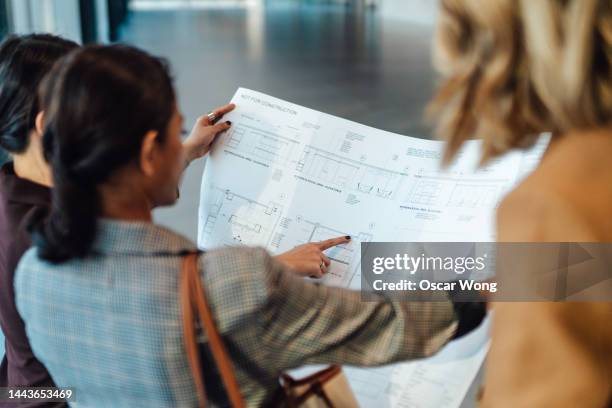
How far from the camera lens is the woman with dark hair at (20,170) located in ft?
4.32

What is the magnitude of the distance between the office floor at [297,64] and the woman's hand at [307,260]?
1.19m

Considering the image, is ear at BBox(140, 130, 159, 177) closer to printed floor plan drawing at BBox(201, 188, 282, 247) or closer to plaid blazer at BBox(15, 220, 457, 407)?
plaid blazer at BBox(15, 220, 457, 407)

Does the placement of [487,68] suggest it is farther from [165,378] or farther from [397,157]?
[397,157]

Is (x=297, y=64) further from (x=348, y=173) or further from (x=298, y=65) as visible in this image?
(x=348, y=173)

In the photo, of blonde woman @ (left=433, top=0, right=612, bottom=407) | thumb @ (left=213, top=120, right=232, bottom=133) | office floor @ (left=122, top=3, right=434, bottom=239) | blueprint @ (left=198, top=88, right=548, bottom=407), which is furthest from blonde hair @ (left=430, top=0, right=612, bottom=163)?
office floor @ (left=122, top=3, right=434, bottom=239)

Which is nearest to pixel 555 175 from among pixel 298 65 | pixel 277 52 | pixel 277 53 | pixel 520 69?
pixel 520 69

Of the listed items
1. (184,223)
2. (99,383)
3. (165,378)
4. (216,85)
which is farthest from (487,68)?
(216,85)

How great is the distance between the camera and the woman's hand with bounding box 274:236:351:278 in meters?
1.54

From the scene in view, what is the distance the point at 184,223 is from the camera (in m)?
3.88

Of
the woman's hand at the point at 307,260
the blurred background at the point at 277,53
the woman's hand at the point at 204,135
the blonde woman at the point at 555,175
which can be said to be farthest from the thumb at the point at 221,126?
the blonde woman at the point at 555,175

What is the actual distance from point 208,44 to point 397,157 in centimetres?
1021

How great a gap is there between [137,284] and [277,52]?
32.4 feet

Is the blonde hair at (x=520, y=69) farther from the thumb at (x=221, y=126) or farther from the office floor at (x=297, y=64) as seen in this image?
the office floor at (x=297, y=64)

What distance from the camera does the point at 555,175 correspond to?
0.80 meters
